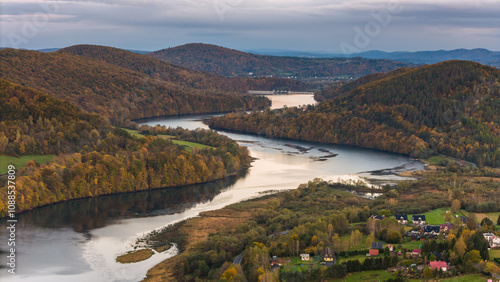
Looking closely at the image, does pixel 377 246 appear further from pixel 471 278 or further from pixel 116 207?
pixel 116 207

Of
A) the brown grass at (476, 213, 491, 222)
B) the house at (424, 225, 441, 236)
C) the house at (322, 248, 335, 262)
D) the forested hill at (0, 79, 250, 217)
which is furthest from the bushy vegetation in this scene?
the forested hill at (0, 79, 250, 217)

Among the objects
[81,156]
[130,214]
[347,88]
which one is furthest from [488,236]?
[347,88]

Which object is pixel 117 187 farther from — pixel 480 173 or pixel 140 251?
pixel 480 173

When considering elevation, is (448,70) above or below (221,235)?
above

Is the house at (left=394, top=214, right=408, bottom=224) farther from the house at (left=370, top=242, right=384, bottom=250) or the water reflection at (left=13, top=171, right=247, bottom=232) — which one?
the water reflection at (left=13, top=171, right=247, bottom=232)

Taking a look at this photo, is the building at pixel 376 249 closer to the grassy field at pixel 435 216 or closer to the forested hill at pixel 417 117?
the grassy field at pixel 435 216

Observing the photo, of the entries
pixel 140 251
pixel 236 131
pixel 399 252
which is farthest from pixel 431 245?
pixel 236 131
